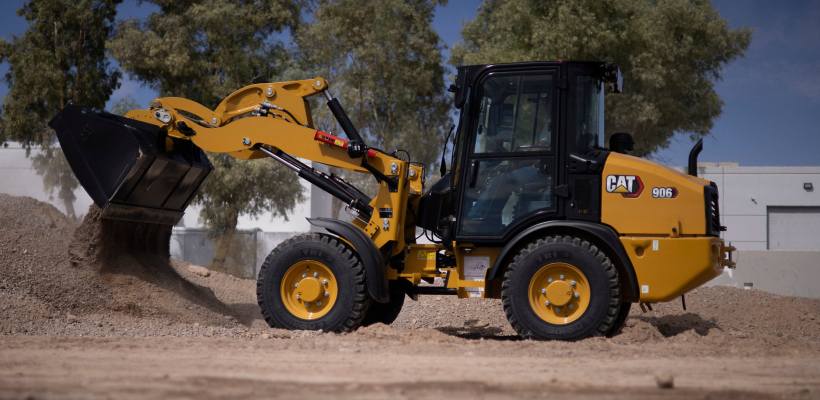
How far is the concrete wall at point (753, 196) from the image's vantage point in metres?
26.3

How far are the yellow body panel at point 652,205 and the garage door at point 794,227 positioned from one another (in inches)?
934

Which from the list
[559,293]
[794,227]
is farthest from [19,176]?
[794,227]

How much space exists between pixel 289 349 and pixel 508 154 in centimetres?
280

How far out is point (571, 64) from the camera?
6.45 m

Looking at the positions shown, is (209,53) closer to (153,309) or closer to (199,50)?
(199,50)

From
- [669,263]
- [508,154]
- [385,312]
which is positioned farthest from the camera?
[385,312]

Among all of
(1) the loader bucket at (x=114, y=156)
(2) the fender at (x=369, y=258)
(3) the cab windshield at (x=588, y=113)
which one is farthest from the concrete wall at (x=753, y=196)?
(1) the loader bucket at (x=114, y=156)

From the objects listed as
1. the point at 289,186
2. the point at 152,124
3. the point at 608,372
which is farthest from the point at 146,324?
the point at 289,186

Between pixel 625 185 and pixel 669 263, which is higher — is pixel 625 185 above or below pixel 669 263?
above

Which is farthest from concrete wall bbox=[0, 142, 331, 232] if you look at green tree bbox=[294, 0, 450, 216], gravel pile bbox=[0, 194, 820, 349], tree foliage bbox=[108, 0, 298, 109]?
gravel pile bbox=[0, 194, 820, 349]

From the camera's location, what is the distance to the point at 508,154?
21.0 feet

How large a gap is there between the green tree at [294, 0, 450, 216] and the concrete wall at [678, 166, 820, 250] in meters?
11.7

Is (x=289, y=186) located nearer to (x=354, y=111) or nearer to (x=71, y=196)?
(x=354, y=111)

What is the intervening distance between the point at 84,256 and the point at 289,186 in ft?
41.2
